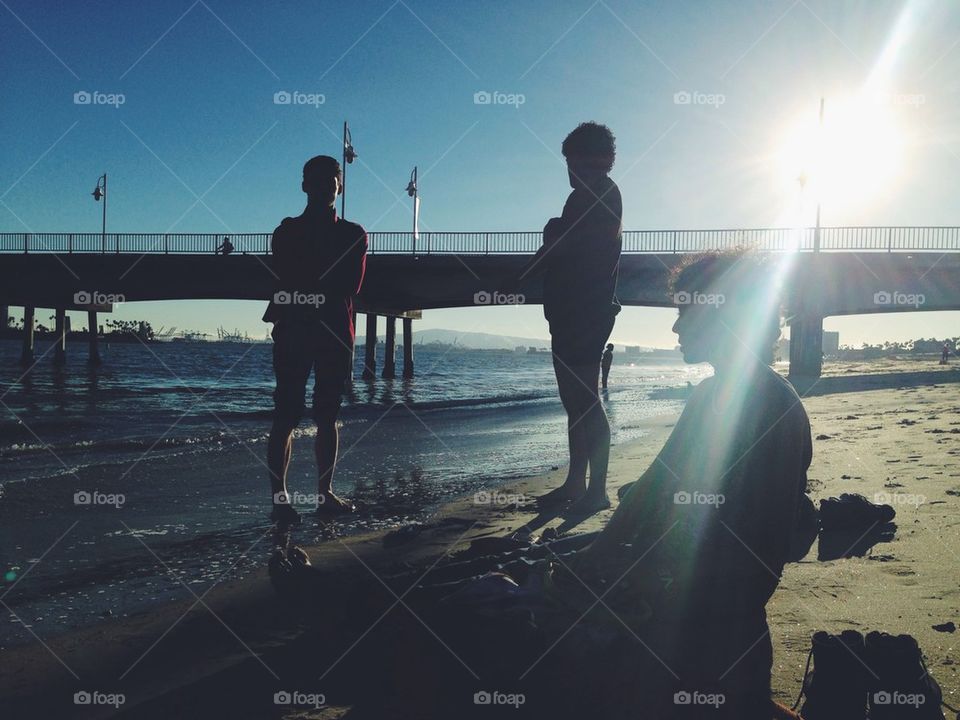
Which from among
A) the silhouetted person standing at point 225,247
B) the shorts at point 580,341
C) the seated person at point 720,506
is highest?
the silhouetted person standing at point 225,247

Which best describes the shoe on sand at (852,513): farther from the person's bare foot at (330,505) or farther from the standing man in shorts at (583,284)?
the person's bare foot at (330,505)

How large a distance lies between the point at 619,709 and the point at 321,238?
3.61 m

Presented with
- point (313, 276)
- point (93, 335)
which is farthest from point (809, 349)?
point (93, 335)

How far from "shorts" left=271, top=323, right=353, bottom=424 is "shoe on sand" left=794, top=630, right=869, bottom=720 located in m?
3.36

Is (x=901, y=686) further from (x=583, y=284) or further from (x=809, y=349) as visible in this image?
(x=809, y=349)

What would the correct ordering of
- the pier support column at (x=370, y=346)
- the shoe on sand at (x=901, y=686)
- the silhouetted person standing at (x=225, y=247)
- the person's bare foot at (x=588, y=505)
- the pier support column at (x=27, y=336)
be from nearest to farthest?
the shoe on sand at (x=901, y=686) < the person's bare foot at (x=588, y=505) < the silhouetted person standing at (x=225, y=247) < the pier support column at (x=370, y=346) < the pier support column at (x=27, y=336)

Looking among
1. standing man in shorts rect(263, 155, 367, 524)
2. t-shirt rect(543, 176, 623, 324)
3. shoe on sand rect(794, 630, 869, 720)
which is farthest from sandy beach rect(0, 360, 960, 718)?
t-shirt rect(543, 176, 623, 324)

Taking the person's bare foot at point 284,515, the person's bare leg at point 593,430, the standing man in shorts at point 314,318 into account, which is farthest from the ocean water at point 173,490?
the person's bare leg at point 593,430

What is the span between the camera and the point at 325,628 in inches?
101

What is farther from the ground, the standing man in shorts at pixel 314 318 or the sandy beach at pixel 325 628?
the standing man in shorts at pixel 314 318

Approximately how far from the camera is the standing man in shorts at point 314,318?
15.0ft

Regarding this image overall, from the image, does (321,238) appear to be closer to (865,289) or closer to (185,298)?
(865,289)

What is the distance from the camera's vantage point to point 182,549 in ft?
12.7

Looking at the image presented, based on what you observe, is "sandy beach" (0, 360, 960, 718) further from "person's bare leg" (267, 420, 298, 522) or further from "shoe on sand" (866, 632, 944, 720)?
"person's bare leg" (267, 420, 298, 522)
